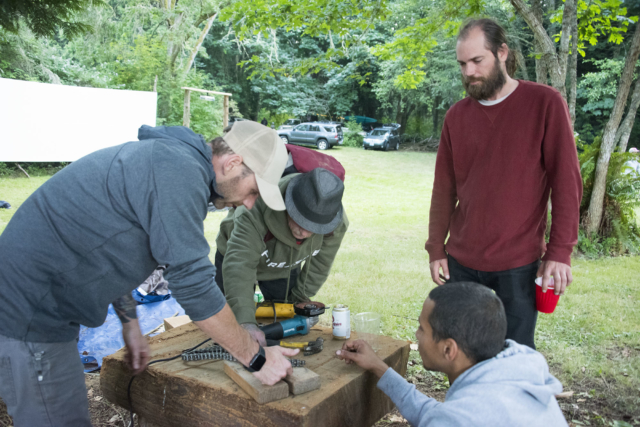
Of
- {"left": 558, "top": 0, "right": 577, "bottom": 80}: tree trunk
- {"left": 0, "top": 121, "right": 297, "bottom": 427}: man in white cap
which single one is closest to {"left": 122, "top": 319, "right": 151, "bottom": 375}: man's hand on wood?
{"left": 0, "top": 121, "right": 297, "bottom": 427}: man in white cap

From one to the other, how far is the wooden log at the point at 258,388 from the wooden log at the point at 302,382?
3cm

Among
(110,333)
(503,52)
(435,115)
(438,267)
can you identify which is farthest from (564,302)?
(435,115)

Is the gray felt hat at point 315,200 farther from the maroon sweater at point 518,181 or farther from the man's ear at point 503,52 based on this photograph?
the man's ear at point 503,52

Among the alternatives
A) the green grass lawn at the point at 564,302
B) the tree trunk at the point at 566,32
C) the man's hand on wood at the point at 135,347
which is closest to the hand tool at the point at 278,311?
the man's hand on wood at the point at 135,347

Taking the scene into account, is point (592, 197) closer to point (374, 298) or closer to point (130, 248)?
point (374, 298)

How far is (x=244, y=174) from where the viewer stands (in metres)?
1.76

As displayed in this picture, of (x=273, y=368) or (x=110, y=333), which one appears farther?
(x=110, y=333)

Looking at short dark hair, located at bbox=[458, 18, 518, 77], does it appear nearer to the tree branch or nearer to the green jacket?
the green jacket

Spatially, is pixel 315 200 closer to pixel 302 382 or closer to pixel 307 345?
pixel 307 345

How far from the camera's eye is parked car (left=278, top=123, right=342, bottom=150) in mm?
21609

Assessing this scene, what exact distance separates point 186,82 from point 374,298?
14666 mm

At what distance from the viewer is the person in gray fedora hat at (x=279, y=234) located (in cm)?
233

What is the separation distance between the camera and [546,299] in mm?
2154

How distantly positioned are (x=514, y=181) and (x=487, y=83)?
0.48 metres
